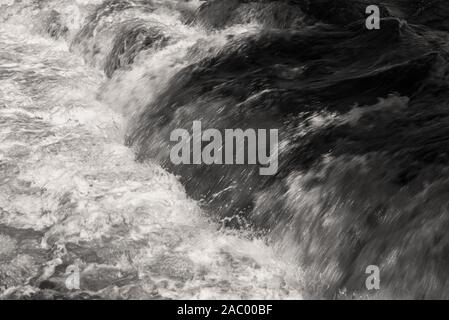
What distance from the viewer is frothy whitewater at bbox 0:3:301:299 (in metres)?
6.47

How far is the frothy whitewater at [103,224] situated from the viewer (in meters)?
6.47

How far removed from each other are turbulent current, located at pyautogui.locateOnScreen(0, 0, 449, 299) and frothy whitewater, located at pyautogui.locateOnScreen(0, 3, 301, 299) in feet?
0.06

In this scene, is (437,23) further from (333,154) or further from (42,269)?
(42,269)

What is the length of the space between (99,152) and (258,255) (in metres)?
3.05

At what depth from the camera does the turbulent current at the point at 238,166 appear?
6391 mm

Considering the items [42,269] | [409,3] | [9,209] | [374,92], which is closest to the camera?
[42,269]

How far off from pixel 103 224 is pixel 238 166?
1523mm

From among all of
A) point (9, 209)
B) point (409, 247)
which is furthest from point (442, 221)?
point (9, 209)

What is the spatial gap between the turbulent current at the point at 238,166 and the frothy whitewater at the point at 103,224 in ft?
0.06

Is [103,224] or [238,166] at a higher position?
[238,166]

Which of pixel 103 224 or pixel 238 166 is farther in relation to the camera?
pixel 238 166

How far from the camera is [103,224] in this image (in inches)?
289

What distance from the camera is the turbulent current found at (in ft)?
21.0

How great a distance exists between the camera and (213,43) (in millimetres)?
10891
